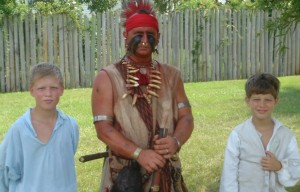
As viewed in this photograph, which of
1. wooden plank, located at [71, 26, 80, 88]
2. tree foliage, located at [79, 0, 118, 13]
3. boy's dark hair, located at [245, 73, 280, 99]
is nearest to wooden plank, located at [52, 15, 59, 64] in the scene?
wooden plank, located at [71, 26, 80, 88]

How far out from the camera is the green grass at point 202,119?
5.51m

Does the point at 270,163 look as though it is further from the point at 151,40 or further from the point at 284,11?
the point at 284,11

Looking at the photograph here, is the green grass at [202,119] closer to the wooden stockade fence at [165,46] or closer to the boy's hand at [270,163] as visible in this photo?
the wooden stockade fence at [165,46]

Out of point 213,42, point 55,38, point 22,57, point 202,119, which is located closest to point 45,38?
point 55,38

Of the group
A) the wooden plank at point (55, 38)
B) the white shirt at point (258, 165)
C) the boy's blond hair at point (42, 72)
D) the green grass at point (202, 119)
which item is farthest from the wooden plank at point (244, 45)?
the boy's blond hair at point (42, 72)

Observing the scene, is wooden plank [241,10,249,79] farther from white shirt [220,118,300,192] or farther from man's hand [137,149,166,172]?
man's hand [137,149,166,172]

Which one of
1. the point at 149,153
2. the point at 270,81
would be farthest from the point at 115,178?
the point at 270,81

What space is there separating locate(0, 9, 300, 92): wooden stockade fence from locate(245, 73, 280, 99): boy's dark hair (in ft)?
23.6

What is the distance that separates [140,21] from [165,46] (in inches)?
329

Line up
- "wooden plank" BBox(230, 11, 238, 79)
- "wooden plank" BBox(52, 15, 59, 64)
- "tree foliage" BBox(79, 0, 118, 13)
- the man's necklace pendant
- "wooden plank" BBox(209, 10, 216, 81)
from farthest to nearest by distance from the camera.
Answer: "tree foliage" BBox(79, 0, 118, 13) → "wooden plank" BBox(230, 11, 238, 79) → "wooden plank" BBox(209, 10, 216, 81) → "wooden plank" BBox(52, 15, 59, 64) → the man's necklace pendant

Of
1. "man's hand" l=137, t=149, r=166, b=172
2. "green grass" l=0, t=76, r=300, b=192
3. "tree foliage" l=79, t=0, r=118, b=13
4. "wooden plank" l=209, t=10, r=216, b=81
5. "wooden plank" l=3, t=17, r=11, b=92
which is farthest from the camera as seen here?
"tree foliage" l=79, t=0, r=118, b=13

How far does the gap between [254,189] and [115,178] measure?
875mm

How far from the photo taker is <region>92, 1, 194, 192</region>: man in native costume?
2.88 meters

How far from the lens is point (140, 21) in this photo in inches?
115
